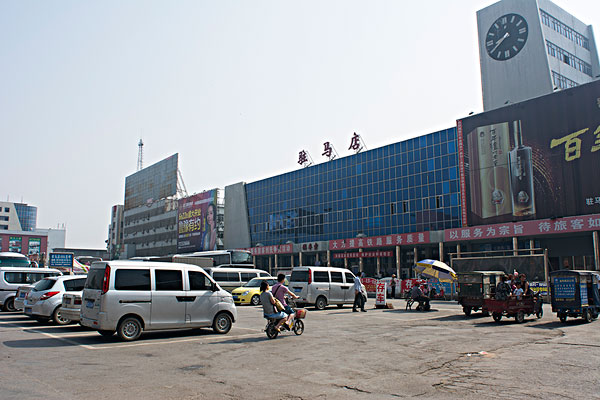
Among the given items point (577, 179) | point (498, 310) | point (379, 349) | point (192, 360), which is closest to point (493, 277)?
point (498, 310)

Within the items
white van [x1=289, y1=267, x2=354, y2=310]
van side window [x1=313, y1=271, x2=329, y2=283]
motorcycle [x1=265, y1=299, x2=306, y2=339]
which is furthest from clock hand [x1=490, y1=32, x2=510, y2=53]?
motorcycle [x1=265, y1=299, x2=306, y2=339]

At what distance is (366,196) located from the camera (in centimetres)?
5866

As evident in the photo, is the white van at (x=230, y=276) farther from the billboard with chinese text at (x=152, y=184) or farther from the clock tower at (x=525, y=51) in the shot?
the billboard with chinese text at (x=152, y=184)

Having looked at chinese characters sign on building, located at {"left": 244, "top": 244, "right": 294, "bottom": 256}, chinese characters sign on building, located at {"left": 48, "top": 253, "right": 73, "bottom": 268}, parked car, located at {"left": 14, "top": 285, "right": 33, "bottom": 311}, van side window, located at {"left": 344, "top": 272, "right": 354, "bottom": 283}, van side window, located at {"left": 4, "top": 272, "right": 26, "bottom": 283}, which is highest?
chinese characters sign on building, located at {"left": 244, "top": 244, "right": 294, "bottom": 256}

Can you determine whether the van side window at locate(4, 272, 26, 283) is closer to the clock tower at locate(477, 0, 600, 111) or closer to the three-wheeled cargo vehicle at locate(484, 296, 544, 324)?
the three-wheeled cargo vehicle at locate(484, 296, 544, 324)

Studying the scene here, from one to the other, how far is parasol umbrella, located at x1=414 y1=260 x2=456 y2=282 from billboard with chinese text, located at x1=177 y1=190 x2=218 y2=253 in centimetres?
5428

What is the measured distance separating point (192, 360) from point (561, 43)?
60.7m

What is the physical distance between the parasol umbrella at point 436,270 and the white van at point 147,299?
17.7 metres

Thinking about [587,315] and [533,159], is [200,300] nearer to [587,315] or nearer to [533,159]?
[587,315]

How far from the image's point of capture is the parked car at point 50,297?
15.6m

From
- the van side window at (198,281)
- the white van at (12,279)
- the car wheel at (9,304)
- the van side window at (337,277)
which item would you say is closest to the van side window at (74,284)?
the white van at (12,279)

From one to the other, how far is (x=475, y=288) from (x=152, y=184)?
8467 cm

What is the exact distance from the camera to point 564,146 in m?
40.0

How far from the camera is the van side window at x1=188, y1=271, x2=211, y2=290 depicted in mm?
13467
